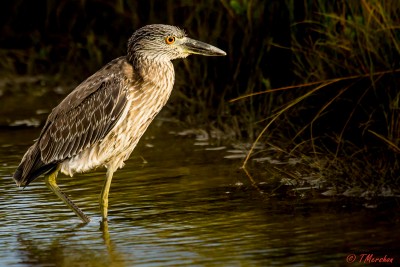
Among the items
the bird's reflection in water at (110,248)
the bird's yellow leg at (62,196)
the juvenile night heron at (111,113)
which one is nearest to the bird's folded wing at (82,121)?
the juvenile night heron at (111,113)

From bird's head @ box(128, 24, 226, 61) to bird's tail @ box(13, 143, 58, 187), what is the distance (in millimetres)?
1079

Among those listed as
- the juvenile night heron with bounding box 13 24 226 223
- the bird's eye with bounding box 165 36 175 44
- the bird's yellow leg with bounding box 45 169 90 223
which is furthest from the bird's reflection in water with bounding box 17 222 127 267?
the bird's eye with bounding box 165 36 175 44

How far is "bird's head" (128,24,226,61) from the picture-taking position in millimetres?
8906

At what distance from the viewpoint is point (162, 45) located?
896 cm

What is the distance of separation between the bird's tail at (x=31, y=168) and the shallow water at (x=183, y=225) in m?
0.19

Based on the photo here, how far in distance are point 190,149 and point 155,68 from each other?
6.47 feet

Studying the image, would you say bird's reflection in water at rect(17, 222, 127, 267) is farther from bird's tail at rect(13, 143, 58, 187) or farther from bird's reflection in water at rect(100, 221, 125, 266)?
bird's tail at rect(13, 143, 58, 187)

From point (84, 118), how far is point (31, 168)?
57cm

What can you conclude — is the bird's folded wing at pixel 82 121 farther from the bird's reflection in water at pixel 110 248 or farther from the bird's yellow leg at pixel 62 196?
the bird's reflection in water at pixel 110 248

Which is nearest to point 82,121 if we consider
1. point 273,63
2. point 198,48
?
point 198,48

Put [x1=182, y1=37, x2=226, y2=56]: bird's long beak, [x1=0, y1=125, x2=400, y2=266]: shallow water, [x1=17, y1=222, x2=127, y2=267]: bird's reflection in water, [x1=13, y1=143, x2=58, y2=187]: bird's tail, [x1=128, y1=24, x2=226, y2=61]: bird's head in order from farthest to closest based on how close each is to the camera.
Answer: [x1=182, y1=37, x2=226, y2=56]: bird's long beak
[x1=128, y1=24, x2=226, y2=61]: bird's head
[x1=13, y1=143, x2=58, y2=187]: bird's tail
[x1=17, y1=222, x2=127, y2=267]: bird's reflection in water
[x1=0, y1=125, x2=400, y2=266]: shallow water

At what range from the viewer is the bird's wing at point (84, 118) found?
8.52 meters

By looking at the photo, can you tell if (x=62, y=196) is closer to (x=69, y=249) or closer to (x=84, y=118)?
(x=84, y=118)

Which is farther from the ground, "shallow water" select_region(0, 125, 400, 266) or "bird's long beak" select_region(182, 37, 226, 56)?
"bird's long beak" select_region(182, 37, 226, 56)
